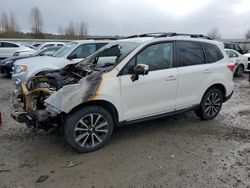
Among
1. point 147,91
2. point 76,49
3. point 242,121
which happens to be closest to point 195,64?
point 147,91

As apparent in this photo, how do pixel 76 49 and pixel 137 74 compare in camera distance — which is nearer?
pixel 137 74

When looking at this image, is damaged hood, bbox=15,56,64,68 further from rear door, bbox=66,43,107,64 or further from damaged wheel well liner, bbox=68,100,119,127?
damaged wheel well liner, bbox=68,100,119,127

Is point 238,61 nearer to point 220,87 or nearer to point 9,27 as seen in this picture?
point 220,87

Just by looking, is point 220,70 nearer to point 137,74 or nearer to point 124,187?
point 137,74

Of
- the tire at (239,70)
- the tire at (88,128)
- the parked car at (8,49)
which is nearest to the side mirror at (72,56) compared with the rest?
the tire at (88,128)

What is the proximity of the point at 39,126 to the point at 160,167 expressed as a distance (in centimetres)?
195

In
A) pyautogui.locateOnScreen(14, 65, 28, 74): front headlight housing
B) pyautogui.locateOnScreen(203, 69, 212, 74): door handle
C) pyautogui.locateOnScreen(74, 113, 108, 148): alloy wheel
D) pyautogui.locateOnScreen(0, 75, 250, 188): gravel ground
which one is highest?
pyautogui.locateOnScreen(203, 69, 212, 74): door handle

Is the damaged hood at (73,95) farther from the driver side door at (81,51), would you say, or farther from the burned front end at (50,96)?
the driver side door at (81,51)

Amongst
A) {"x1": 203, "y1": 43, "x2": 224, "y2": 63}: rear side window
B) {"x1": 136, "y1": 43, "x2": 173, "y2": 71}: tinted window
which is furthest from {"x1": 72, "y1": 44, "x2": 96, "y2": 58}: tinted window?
{"x1": 203, "y1": 43, "x2": 224, "y2": 63}: rear side window

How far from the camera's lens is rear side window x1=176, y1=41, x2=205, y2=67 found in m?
5.00

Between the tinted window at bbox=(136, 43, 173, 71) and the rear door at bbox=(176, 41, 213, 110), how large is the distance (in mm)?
204

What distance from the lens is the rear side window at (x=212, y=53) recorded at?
5463 mm

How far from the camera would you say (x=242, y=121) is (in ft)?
19.0

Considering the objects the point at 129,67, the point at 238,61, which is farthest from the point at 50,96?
the point at 238,61
